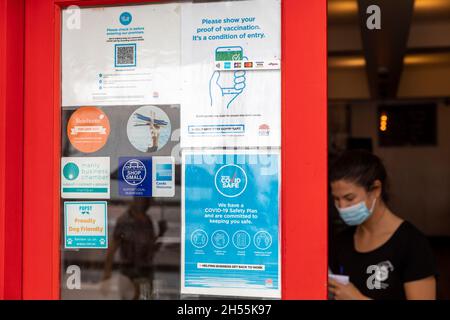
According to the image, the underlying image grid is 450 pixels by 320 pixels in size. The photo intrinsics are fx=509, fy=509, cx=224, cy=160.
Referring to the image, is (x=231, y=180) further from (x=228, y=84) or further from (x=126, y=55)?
(x=126, y=55)

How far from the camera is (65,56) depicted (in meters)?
1.74

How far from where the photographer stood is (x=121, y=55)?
172cm

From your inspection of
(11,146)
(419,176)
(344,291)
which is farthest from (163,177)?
(419,176)

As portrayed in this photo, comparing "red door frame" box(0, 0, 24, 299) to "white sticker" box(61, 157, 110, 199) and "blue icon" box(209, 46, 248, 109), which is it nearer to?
"white sticker" box(61, 157, 110, 199)

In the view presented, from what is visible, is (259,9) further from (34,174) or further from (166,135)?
(34,174)

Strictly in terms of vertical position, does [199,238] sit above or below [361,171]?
below

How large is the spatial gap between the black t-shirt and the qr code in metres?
1.34

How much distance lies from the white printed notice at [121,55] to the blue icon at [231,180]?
282 mm

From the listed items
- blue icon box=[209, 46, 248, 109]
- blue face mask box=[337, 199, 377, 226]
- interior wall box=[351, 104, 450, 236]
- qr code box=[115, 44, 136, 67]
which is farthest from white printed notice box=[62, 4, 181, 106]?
interior wall box=[351, 104, 450, 236]

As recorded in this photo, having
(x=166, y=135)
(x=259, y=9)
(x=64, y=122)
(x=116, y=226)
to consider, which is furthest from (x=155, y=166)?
(x=259, y=9)

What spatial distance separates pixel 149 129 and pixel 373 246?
1.20 metres

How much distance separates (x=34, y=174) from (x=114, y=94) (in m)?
0.38

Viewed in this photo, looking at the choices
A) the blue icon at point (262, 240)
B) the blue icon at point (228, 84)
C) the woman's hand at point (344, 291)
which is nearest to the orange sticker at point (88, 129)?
the blue icon at point (228, 84)

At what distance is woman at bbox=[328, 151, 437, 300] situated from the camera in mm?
2141
